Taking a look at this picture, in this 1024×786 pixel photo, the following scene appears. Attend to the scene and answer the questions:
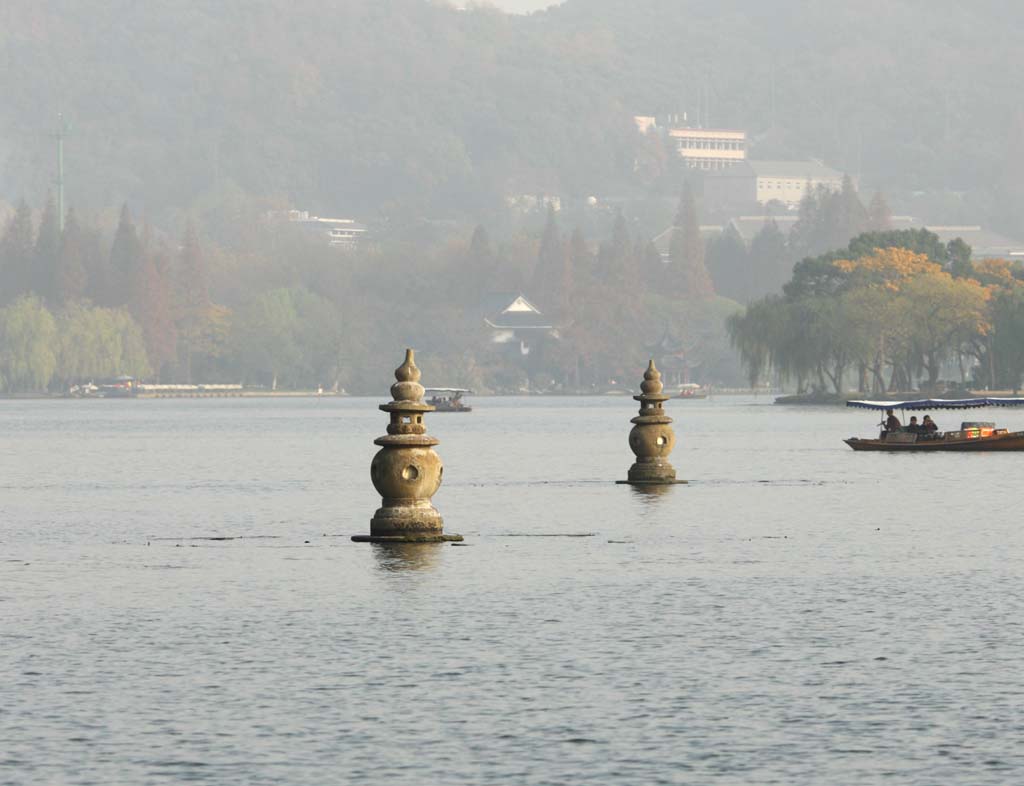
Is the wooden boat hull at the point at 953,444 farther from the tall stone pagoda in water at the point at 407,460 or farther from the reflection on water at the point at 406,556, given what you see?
the tall stone pagoda in water at the point at 407,460

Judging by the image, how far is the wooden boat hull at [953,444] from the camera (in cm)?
10881

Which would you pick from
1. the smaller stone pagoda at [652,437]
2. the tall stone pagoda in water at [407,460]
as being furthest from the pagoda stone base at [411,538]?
the smaller stone pagoda at [652,437]

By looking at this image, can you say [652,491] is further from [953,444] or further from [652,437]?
[953,444]

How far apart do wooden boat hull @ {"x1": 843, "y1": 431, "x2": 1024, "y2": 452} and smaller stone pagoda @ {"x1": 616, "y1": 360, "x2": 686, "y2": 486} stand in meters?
31.0

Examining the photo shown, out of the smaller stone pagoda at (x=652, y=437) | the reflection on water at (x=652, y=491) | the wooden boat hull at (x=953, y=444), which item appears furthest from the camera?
the wooden boat hull at (x=953, y=444)

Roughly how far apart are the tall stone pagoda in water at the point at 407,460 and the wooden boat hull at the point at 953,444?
63.2 metres

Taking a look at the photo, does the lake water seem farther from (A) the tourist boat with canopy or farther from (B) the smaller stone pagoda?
(A) the tourist boat with canopy

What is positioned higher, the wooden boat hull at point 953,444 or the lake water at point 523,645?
the wooden boat hull at point 953,444

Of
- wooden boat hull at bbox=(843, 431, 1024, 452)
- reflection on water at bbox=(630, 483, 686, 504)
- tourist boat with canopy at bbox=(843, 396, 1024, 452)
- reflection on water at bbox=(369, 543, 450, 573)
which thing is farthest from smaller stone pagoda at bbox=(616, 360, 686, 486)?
tourist boat with canopy at bbox=(843, 396, 1024, 452)

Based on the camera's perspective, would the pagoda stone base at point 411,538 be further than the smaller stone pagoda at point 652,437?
No

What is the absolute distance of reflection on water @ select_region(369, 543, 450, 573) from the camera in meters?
45.2

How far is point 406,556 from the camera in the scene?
47.4 metres

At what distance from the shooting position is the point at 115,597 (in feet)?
132

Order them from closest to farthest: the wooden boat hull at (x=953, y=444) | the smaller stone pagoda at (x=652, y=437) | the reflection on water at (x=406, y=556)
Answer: the reflection on water at (x=406, y=556) → the smaller stone pagoda at (x=652, y=437) → the wooden boat hull at (x=953, y=444)
